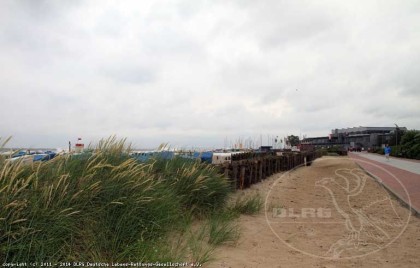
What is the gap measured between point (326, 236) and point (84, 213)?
4.72 meters

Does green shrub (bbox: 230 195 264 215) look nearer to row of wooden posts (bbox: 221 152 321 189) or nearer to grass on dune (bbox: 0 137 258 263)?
row of wooden posts (bbox: 221 152 321 189)

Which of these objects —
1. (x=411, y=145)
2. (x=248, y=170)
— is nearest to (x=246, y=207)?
(x=248, y=170)

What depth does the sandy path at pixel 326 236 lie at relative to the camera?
5223 millimetres

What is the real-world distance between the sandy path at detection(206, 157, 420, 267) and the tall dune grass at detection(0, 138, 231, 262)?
104cm

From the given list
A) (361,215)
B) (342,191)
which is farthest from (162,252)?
(342,191)

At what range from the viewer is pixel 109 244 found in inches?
164

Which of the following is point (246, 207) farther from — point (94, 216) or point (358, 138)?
point (358, 138)

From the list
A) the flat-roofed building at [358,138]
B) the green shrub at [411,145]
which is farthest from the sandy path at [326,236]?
the flat-roofed building at [358,138]

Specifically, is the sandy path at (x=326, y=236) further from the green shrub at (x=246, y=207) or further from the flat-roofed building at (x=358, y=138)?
the flat-roofed building at (x=358, y=138)

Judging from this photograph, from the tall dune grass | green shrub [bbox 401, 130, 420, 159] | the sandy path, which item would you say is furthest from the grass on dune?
green shrub [bbox 401, 130, 420, 159]

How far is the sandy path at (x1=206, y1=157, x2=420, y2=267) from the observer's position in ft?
17.1

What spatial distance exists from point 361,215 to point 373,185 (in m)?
7.07

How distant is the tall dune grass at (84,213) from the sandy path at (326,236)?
1.04 metres

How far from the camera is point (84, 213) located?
4.19m
